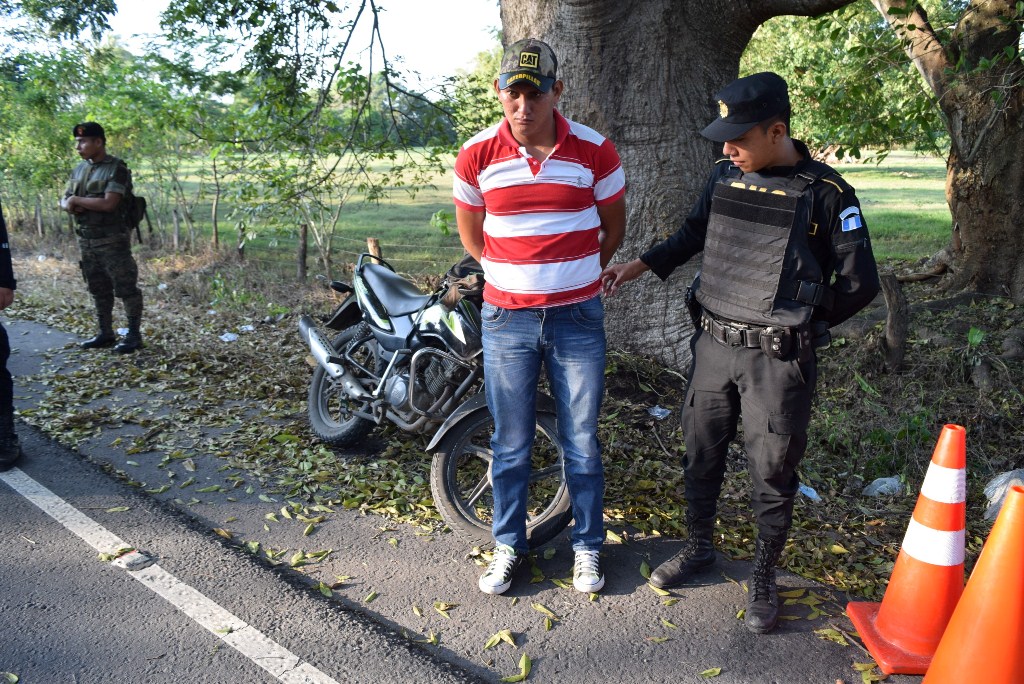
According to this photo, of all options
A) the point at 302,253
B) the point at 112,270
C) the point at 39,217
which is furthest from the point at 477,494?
the point at 39,217

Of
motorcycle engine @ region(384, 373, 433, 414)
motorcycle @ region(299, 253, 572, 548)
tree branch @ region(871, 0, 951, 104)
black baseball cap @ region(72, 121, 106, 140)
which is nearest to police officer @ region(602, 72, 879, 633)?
motorcycle @ region(299, 253, 572, 548)

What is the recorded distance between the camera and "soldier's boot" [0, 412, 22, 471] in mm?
5074

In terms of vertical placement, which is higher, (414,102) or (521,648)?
(414,102)

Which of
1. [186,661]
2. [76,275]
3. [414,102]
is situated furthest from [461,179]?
[76,275]

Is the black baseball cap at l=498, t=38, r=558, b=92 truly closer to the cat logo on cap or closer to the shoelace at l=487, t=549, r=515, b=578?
the cat logo on cap

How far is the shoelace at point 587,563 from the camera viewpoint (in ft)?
12.3

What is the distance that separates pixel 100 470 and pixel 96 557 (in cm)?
117

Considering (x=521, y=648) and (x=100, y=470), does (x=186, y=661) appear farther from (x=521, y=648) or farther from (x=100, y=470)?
(x=100, y=470)

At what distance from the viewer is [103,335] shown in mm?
7980

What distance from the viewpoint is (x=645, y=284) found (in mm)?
5801

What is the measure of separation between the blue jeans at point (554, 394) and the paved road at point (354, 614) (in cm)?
35

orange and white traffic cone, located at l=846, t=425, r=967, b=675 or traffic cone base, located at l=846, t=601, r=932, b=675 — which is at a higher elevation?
orange and white traffic cone, located at l=846, t=425, r=967, b=675

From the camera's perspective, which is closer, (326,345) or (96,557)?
(96,557)

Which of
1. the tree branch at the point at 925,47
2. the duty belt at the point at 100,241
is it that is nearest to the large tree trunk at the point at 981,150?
the tree branch at the point at 925,47
